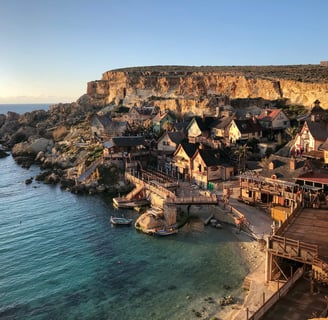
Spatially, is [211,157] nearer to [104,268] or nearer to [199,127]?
[199,127]

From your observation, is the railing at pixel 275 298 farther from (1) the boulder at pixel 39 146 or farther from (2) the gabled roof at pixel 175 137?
(1) the boulder at pixel 39 146

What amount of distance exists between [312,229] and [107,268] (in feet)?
53.3

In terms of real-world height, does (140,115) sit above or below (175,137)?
above

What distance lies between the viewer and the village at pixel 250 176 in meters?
24.1

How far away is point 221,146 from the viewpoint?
5653cm

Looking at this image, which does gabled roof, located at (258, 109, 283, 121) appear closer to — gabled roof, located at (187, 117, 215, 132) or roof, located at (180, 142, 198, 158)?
gabled roof, located at (187, 117, 215, 132)

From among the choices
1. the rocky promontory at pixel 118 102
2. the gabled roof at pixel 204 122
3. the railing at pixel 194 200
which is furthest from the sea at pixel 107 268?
the gabled roof at pixel 204 122

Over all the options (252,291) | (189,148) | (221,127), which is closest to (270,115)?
(221,127)

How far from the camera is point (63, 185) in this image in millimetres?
57312

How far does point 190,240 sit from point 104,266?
8.74m

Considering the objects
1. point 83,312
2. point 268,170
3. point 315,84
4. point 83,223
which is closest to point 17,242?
point 83,223

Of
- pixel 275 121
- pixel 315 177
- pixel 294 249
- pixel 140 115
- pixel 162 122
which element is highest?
pixel 140 115

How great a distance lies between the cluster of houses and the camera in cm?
4206

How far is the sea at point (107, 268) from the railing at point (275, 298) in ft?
16.8
